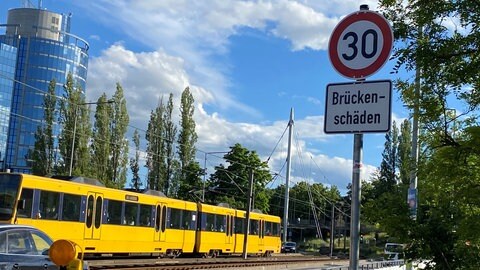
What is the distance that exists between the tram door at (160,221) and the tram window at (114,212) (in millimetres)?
3403

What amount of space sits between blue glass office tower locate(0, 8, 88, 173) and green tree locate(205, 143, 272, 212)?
46999 mm

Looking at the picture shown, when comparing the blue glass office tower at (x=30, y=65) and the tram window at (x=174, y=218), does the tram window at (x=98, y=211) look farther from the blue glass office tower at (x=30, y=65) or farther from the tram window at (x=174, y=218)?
the blue glass office tower at (x=30, y=65)

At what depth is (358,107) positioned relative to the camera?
471cm

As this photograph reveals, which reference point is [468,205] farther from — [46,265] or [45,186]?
[45,186]

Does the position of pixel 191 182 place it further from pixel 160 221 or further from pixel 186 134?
pixel 160 221

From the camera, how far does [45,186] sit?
2156 centimetres

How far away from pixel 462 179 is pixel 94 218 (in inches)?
788

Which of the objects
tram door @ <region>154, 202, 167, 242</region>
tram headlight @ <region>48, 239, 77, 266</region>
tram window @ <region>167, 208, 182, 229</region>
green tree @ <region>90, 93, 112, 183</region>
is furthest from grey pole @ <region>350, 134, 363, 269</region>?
green tree @ <region>90, 93, 112, 183</region>

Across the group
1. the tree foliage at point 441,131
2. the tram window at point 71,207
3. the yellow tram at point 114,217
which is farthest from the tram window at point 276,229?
the tree foliage at point 441,131

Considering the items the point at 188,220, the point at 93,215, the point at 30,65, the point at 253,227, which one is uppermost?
the point at 30,65

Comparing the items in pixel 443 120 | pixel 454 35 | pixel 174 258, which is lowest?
pixel 174 258

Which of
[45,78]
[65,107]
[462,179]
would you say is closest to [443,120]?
[462,179]

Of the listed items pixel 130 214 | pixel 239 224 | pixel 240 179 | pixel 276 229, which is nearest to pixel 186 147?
pixel 240 179

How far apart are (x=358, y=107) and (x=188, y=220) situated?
1118 inches
